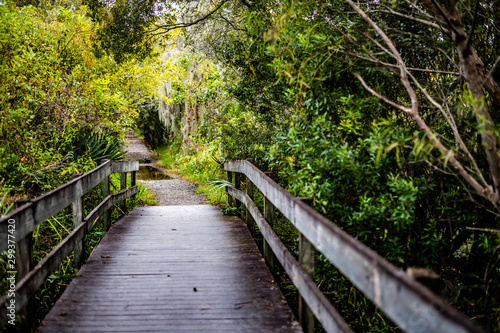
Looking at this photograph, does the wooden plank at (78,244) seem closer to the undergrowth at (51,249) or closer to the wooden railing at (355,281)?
the undergrowth at (51,249)

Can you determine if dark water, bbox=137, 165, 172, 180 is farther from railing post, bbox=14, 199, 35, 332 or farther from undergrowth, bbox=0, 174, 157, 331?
railing post, bbox=14, 199, 35, 332

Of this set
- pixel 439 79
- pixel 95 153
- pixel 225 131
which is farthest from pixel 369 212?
pixel 95 153

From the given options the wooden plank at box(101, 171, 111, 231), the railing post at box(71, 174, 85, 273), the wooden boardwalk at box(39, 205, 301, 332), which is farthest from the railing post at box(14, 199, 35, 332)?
the wooden plank at box(101, 171, 111, 231)

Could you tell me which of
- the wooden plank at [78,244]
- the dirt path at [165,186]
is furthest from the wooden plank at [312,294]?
the dirt path at [165,186]

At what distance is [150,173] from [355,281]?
15.7 m

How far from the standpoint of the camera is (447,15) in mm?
2986

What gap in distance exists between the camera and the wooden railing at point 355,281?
1.38m

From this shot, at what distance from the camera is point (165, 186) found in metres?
13.1

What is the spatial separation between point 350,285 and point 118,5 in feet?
21.8

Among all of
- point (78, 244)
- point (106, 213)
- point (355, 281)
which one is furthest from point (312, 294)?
point (106, 213)

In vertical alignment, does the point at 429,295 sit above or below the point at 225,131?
below

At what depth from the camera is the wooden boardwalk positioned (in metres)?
2.92

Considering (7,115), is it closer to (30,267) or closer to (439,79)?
(30,267)

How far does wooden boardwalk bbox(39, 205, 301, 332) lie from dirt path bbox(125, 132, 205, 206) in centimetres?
537
